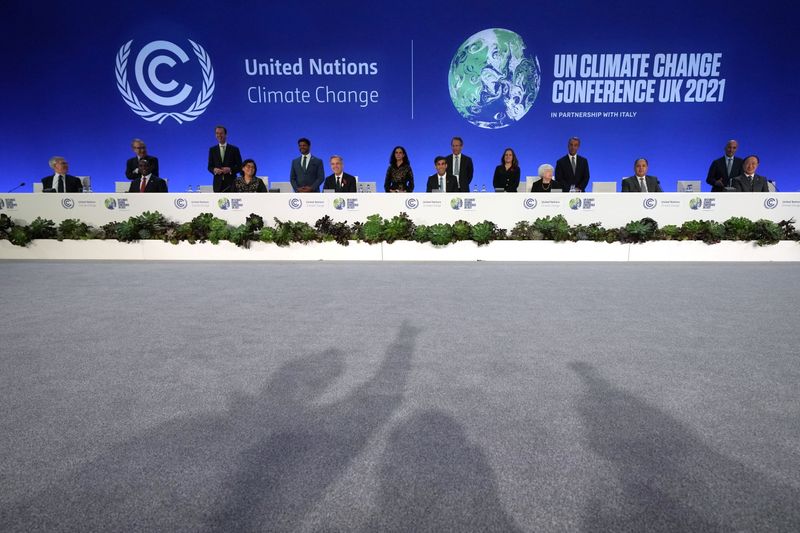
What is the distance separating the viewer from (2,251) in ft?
19.8

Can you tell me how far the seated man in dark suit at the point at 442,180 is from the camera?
608cm

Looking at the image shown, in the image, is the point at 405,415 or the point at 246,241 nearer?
the point at 405,415

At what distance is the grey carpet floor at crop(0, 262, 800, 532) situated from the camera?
3.64 feet

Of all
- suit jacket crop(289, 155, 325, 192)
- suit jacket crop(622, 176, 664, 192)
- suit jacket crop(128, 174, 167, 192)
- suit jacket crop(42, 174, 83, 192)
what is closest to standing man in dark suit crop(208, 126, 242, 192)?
suit jacket crop(128, 174, 167, 192)

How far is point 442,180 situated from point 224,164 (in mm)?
3657

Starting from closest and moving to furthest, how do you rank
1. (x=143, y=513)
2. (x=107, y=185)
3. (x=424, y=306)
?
(x=143, y=513), (x=424, y=306), (x=107, y=185)

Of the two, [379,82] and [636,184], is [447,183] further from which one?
[379,82]

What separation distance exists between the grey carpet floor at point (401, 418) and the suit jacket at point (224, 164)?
11.9 feet

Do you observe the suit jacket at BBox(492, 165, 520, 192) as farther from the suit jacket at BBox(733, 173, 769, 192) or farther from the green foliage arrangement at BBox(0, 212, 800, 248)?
the suit jacket at BBox(733, 173, 769, 192)

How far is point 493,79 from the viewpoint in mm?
9211

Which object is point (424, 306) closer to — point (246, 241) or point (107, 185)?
point (246, 241)

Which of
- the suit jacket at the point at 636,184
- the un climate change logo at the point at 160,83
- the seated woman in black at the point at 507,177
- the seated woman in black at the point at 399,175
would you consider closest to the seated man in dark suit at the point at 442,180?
the seated woman in black at the point at 399,175

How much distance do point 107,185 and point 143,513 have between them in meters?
12.2

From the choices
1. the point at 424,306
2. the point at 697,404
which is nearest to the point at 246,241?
the point at 424,306
